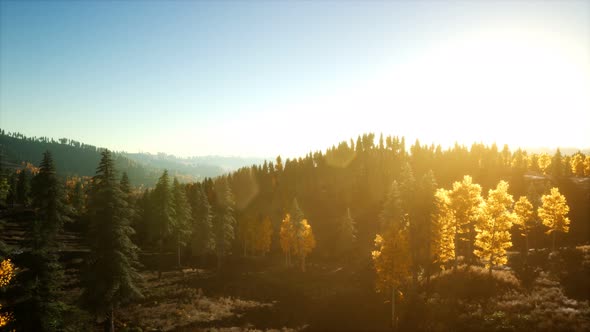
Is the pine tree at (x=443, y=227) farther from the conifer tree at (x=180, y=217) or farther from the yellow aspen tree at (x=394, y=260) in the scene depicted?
the conifer tree at (x=180, y=217)

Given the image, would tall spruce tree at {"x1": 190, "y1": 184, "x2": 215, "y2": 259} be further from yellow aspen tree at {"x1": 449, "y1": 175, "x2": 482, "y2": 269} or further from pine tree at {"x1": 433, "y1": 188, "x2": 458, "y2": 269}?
yellow aspen tree at {"x1": 449, "y1": 175, "x2": 482, "y2": 269}

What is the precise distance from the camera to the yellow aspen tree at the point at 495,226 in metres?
33.6

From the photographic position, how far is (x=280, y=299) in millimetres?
43531

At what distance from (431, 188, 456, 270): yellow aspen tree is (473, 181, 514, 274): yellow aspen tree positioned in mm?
3499

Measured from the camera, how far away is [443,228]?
37.3m

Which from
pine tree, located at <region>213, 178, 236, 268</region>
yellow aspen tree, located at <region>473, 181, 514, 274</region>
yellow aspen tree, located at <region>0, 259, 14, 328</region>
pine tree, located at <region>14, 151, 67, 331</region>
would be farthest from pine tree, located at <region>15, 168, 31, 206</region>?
yellow aspen tree, located at <region>473, 181, 514, 274</region>

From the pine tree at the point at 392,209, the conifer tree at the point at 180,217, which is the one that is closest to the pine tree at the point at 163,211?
the conifer tree at the point at 180,217

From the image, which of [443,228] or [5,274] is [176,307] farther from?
[443,228]

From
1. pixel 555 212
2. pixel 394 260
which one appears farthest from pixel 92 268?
pixel 555 212

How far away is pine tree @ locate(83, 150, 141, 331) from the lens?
79.1 ft

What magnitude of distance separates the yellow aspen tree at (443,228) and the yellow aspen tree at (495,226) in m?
3.50

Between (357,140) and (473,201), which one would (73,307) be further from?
(357,140)

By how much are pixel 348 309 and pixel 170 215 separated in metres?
31.0

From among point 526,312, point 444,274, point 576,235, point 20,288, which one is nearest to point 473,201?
point 444,274
